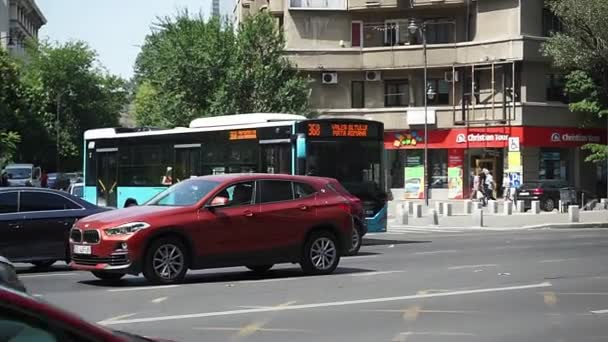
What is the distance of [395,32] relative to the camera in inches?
1983

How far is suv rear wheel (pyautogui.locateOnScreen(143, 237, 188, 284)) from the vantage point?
43.3 ft

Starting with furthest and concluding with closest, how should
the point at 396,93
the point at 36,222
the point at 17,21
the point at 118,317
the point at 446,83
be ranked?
the point at 17,21 → the point at 396,93 → the point at 446,83 → the point at 36,222 → the point at 118,317

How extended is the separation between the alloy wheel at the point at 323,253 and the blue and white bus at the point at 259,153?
5536mm

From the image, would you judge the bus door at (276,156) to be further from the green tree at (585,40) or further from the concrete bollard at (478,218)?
the green tree at (585,40)

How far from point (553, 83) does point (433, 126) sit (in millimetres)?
6959

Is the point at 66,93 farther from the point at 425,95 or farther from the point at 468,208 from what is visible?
the point at 468,208

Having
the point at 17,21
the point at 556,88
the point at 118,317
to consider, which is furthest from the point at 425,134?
the point at 17,21

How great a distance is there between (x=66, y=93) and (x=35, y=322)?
76.9 m

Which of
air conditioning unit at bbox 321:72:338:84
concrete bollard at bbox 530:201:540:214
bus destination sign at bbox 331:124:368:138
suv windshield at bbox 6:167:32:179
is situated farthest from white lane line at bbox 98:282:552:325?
suv windshield at bbox 6:167:32:179

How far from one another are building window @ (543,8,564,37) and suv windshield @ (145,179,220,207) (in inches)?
1474

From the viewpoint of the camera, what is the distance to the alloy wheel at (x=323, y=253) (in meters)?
14.9

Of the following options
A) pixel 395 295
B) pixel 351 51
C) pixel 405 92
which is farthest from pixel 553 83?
pixel 395 295

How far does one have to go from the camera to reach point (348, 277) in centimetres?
1477

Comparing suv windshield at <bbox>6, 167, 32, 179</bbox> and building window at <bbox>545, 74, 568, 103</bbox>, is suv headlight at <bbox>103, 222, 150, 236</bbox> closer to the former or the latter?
building window at <bbox>545, 74, 568, 103</bbox>
